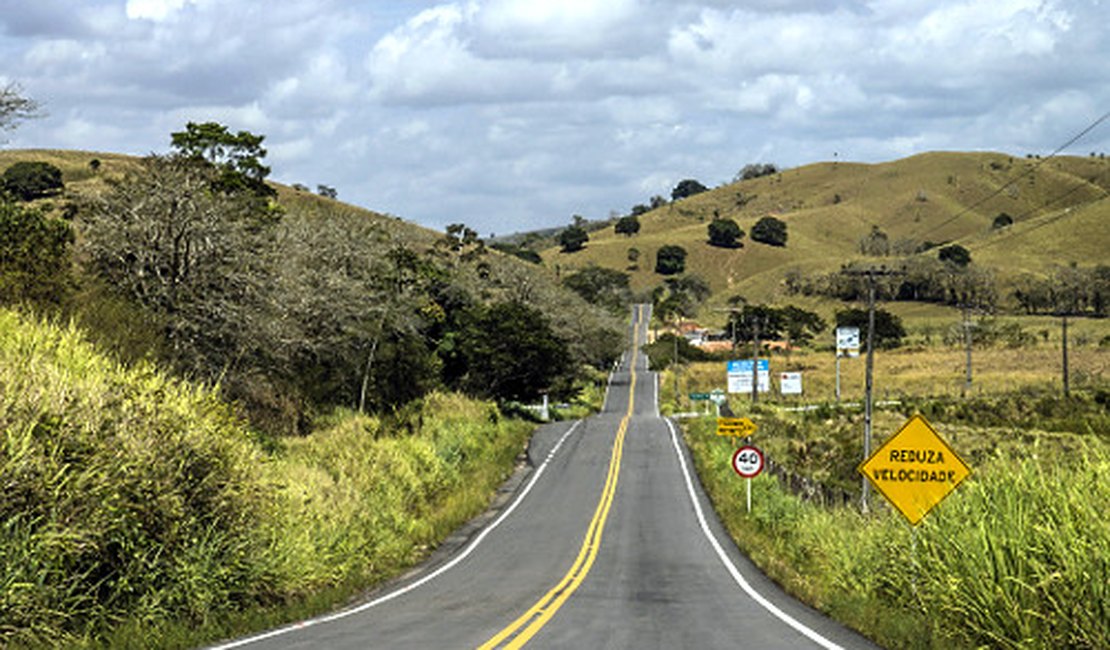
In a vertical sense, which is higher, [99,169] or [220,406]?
[99,169]

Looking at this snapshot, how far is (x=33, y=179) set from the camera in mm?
124688

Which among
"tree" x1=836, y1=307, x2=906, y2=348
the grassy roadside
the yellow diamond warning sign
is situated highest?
"tree" x1=836, y1=307, x2=906, y2=348

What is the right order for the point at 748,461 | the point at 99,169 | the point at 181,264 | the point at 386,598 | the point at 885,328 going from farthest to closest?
the point at 99,169, the point at 885,328, the point at 181,264, the point at 748,461, the point at 386,598

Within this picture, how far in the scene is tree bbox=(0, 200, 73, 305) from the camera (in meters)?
27.7

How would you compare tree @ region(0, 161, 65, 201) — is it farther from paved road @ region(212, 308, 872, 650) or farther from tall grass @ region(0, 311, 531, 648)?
tall grass @ region(0, 311, 531, 648)

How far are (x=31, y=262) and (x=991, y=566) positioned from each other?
25.9 m

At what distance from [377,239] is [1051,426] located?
46.2 meters

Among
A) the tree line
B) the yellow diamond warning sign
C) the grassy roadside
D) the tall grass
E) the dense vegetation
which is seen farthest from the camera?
the tree line

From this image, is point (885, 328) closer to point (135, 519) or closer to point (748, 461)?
point (748, 461)

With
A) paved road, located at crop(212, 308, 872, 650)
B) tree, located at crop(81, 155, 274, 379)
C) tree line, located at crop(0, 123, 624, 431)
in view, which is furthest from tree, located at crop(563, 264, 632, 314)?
tree, located at crop(81, 155, 274, 379)

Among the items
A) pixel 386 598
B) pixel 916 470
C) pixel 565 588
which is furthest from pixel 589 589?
pixel 916 470

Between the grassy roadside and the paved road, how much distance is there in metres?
0.90

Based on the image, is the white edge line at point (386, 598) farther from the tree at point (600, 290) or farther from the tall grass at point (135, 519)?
the tree at point (600, 290)

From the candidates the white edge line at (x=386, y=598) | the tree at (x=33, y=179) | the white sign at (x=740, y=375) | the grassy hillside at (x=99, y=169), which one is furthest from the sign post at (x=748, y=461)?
the grassy hillside at (x=99, y=169)
